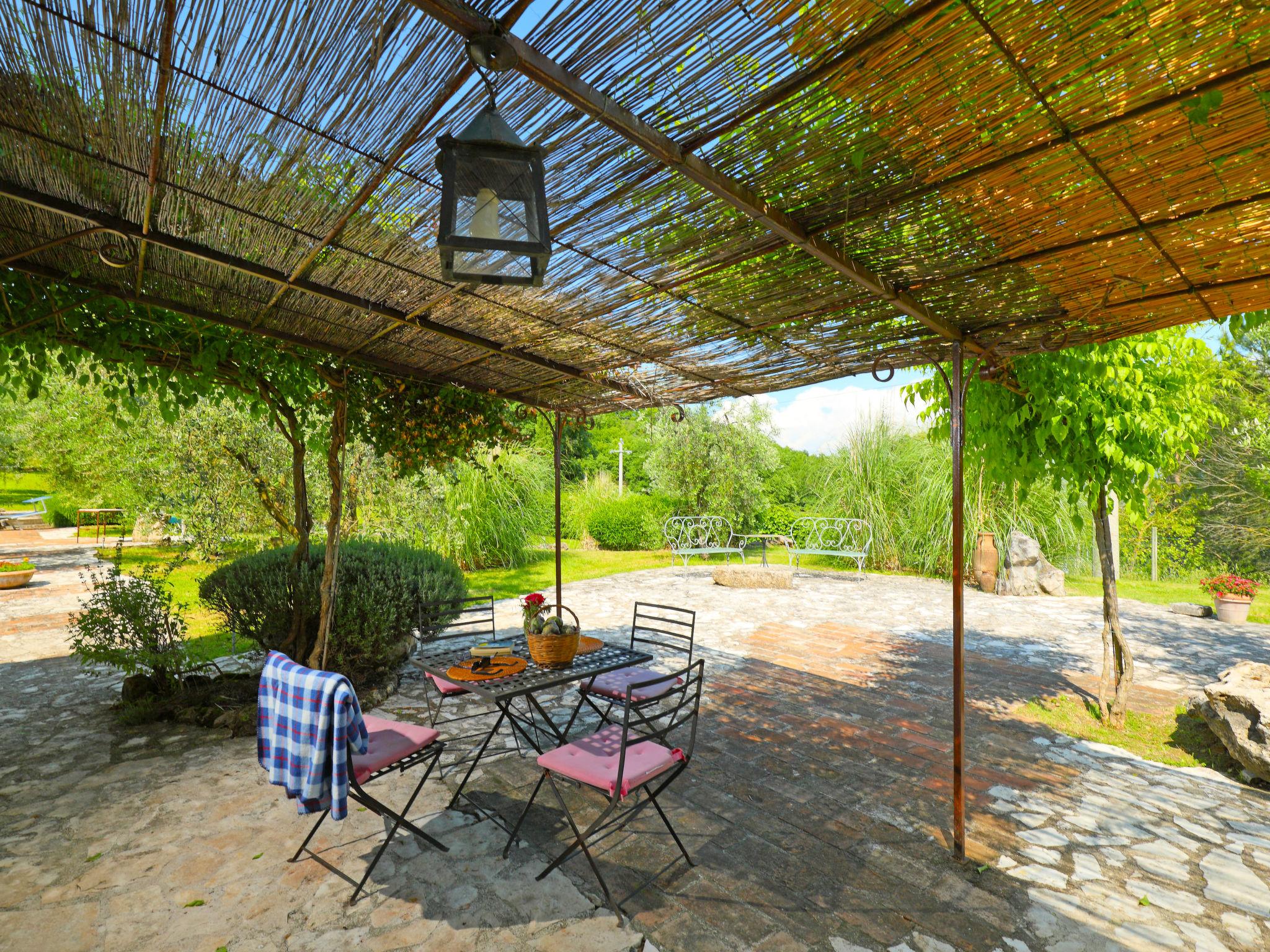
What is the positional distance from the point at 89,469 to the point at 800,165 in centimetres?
1382

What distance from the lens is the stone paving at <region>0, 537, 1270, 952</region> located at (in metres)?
2.31

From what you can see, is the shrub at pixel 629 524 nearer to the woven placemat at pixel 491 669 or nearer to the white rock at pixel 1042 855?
the woven placemat at pixel 491 669

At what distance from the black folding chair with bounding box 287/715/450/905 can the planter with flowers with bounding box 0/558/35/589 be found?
33.5ft

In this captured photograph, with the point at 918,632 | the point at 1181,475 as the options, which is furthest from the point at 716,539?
the point at 1181,475

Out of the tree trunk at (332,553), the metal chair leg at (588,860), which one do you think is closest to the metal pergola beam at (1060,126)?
the metal chair leg at (588,860)

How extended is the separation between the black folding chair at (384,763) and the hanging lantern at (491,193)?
1.83 metres

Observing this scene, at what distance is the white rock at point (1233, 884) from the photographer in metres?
2.45

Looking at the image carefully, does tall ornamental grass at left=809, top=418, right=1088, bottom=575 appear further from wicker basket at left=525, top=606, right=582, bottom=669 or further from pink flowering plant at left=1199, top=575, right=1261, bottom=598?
wicker basket at left=525, top=606, right=582, bottom=669

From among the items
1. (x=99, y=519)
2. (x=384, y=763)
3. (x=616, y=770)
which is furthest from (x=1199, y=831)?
(x=99, y=519)

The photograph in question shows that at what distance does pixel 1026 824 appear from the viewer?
3051 mm

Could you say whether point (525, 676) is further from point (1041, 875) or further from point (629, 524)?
point (629, 524)

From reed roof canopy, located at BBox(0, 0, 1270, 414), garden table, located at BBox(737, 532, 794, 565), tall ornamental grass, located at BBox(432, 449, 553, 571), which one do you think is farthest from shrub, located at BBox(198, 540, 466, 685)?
garden table, located at BBox(737, 532, 794, 565)

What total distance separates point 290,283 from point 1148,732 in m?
5.81

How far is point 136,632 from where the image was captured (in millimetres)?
4504
